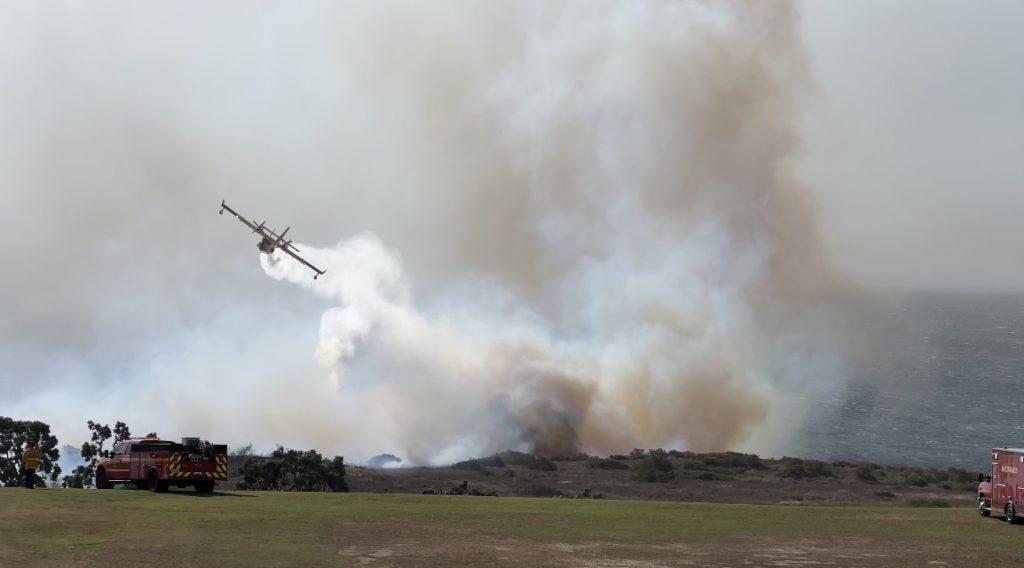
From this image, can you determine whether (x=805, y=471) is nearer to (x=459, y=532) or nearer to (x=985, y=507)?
(x=985, y=507)

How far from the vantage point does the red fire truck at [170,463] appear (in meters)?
50.8

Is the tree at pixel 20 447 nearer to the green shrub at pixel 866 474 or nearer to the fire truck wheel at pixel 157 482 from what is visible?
the fire truck wheel at pixel 157 482

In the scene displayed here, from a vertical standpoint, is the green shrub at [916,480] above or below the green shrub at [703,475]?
above

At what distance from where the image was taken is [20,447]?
303 ft

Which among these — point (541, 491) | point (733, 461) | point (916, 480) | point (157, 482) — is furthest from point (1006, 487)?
point (733, 461)

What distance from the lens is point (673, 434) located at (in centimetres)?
10219

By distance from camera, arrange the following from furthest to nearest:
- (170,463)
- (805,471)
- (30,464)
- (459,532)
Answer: (805,471) < (30,464) < (170,463) < (459,532)

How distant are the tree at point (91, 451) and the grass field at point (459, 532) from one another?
4463 centimetres

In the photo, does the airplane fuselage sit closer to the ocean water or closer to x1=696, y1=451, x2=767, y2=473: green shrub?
x1=696, y1=451, x2=767, y2=473: green shrub

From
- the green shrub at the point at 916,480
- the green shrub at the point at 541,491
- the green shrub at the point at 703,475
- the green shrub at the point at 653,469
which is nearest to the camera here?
the green shrub at the point at 541,491

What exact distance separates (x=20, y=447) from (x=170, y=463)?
4784cm

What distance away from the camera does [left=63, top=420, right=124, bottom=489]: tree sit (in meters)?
91.2

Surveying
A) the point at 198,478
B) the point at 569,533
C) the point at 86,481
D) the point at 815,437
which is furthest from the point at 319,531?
the point at 815,437

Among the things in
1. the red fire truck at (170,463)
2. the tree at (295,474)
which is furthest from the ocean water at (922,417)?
the red fire truck at (170,463)
